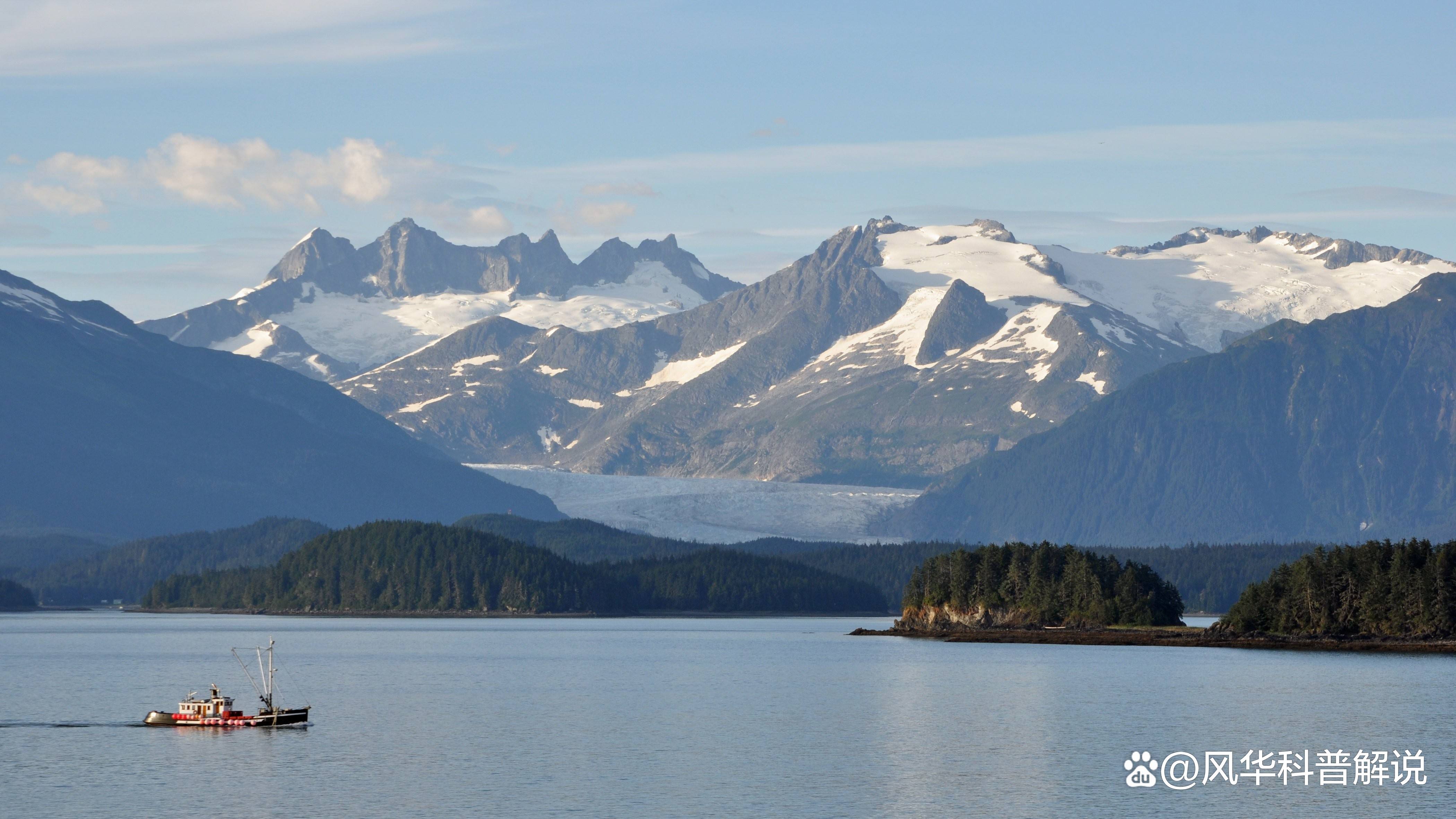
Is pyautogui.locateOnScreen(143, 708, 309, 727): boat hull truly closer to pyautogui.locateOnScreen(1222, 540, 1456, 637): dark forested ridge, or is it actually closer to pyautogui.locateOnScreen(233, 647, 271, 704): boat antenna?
pyautogui.locateOnScreen(233, 647, 271, 704): boat antenna

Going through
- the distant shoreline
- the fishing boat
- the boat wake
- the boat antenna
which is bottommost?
the boat wake

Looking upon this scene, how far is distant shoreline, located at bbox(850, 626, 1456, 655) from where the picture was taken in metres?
166

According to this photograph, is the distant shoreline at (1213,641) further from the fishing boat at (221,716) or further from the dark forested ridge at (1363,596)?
the fishing boat at (221,716)

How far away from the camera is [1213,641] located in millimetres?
182125

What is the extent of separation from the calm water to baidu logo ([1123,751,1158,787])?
28.4 inches

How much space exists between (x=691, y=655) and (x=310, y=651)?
35.4 metres

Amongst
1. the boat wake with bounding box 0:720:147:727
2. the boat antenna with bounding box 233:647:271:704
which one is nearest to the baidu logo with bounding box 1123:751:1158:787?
the boat antenna with bounding box 233:647:271:704

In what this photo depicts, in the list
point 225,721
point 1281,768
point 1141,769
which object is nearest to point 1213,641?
point 1281,768

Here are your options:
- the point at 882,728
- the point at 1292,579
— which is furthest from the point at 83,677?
the point at 1292,579

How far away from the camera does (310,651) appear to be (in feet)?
599

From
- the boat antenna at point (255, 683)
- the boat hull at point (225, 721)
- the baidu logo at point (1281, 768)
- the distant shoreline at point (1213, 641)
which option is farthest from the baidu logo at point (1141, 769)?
the distant shoreline at point (1213, 641)

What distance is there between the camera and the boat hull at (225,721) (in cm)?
10769

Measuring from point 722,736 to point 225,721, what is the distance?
2781 cm

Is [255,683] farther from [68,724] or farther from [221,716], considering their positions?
[68,724]
